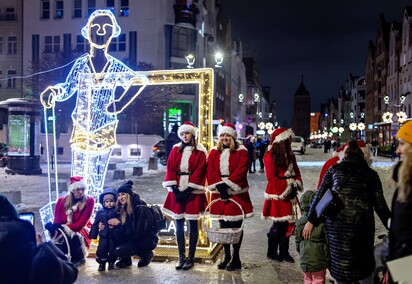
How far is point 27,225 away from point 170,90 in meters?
25.0

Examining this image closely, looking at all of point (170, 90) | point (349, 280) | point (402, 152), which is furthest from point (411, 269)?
point (170, 90)

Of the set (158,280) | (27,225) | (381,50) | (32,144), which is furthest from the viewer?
(381,50)

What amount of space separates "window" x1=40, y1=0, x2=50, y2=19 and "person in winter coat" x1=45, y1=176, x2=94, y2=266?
128 ft

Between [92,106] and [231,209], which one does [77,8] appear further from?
[231,209]

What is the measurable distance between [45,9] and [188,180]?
133 ft

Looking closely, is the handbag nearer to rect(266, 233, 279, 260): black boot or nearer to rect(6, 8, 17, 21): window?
rect(266, 233, 279, 260): black boot

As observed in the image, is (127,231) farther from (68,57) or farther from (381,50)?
(381,50)

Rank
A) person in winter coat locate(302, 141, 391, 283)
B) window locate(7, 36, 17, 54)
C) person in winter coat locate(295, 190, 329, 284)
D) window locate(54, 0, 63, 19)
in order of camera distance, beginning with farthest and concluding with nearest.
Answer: window locate(7, 36, 17, 54) → window locate(54, 0, 63, 19) → person in winter coat locate(295, 190, 329, 284) → person in winter coat locate(302, 141, 391, 283)

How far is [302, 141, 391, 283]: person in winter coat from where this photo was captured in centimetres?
439

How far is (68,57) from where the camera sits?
31.9 m

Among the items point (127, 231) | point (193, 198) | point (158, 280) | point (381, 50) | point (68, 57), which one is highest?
point (381, 50)

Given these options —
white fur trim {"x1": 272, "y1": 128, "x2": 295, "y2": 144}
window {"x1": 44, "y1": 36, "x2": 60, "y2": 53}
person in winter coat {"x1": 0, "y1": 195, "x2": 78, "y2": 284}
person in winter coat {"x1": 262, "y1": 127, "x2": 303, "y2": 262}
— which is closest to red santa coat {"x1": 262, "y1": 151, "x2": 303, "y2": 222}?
person in winter coat {"x1": 262, "y1": 127, "x2": 303, "y2": 262}

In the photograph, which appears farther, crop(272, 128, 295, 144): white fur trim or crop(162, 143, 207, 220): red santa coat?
crop(272, 128, 295, 144): white fur trim

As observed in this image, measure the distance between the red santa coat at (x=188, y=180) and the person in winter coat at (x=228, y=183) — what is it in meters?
0.15
